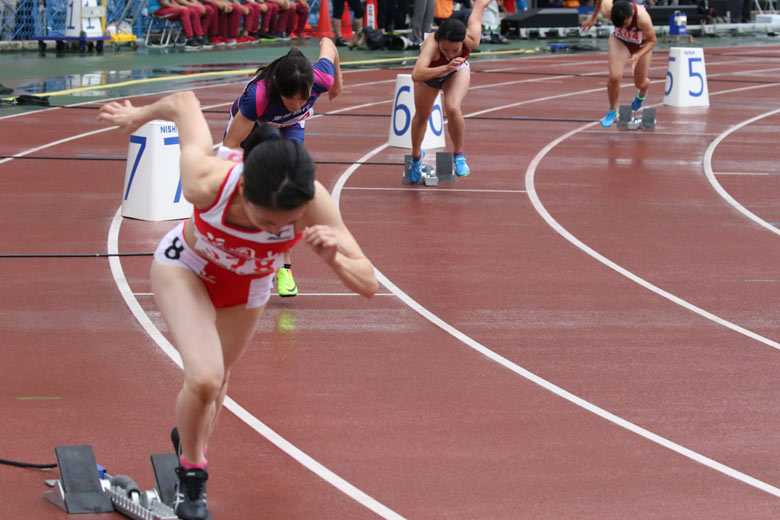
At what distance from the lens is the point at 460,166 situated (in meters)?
12.4

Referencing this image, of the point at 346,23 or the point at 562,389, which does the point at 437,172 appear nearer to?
the point at 562,389

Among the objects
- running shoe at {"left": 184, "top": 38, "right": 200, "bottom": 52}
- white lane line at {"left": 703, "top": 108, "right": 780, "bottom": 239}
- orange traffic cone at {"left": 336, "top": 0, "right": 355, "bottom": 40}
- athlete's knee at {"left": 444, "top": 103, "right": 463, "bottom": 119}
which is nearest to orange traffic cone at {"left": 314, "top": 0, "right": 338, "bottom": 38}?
orange traffic cone at {"left": 336, "top": 0, "right": 355, "bottom": 40}

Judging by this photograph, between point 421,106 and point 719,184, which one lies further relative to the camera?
point 719,184

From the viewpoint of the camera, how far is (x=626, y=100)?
63.7 ft

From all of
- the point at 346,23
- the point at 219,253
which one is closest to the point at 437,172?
the point at 219,253

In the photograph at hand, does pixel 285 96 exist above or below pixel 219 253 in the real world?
above

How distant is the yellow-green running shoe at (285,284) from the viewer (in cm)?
808

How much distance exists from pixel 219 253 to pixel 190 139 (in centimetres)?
49

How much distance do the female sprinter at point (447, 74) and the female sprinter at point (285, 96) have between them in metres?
2.87

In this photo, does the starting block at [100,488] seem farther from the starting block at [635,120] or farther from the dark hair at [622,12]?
the starting block at [635,120]

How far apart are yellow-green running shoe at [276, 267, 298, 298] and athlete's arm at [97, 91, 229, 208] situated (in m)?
3.28

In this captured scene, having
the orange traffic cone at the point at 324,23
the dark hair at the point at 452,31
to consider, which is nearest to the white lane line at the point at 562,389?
the dark hair at the point at 452,31

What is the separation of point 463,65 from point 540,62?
46.0 feet

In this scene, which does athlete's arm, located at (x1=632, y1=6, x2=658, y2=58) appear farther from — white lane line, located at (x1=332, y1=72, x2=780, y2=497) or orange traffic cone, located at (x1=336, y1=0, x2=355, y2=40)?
orange traffic cone, located at (x1=336, y1=0, x2=355, y2=40)
